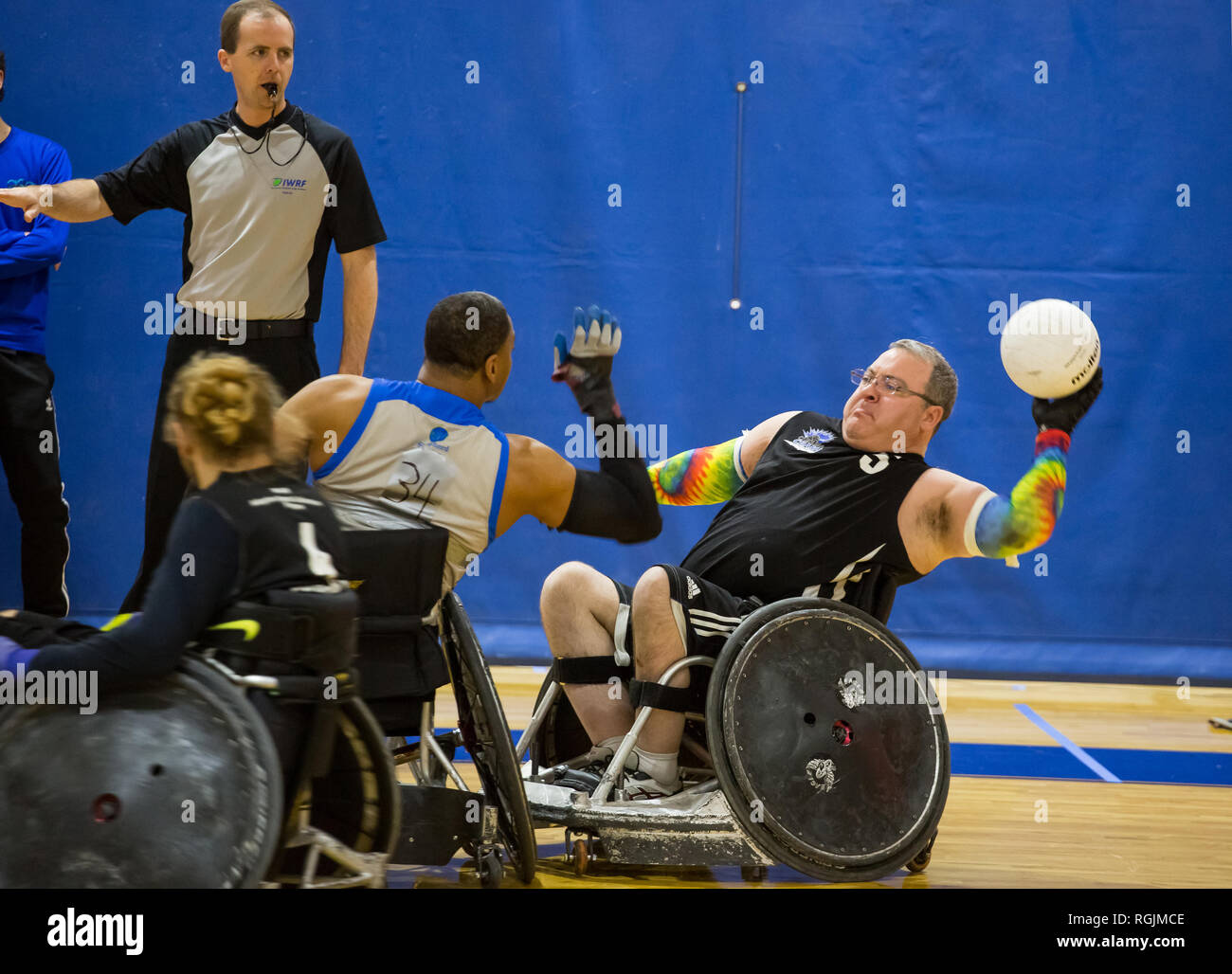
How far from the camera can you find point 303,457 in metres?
2.82

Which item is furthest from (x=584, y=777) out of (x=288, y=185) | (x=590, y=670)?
(x=288, y=185)

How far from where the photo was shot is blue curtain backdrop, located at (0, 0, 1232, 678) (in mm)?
6082

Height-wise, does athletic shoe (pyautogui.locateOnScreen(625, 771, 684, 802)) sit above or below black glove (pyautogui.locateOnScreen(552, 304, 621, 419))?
below

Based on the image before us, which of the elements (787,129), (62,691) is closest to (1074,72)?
(787,129)

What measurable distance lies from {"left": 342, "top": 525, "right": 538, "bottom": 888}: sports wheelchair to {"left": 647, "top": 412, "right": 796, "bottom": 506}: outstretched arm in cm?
122

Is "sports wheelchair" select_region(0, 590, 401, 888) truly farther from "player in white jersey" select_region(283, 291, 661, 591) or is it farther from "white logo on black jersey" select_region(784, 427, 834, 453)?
"white logo on black jersey" select_region(784, 427, 834, 453)

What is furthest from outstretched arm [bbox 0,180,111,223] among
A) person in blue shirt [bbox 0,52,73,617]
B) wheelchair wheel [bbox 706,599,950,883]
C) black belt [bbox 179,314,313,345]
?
wheelchair wheel [bbox 706,599,950,883]

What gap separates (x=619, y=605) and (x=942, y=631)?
3.22 m

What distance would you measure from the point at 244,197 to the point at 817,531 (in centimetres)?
205

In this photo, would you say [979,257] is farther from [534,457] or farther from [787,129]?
[534,457]

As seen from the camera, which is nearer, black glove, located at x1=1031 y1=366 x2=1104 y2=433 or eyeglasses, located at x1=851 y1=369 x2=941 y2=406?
black glove, located at x1=1031 y1=366 x2=1104 y2=433

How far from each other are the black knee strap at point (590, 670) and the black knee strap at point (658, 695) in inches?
5.3

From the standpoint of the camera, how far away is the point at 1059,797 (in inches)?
165

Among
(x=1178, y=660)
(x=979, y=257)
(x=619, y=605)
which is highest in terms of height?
(x=979, y=257)
